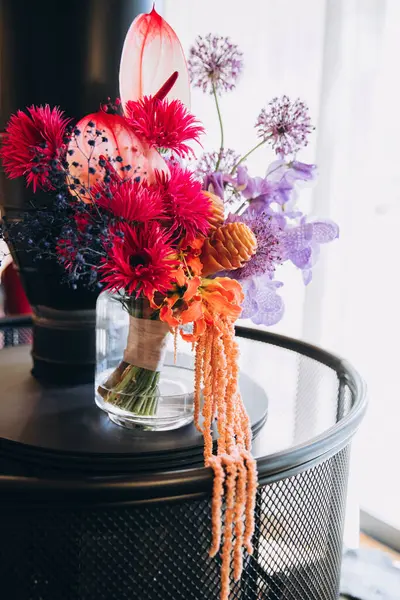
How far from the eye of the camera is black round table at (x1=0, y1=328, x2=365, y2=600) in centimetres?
45

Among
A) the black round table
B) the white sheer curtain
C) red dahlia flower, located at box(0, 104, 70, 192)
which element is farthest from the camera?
the white sheer curtain

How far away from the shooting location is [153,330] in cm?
66

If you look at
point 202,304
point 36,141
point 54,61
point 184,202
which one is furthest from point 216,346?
point 54,61

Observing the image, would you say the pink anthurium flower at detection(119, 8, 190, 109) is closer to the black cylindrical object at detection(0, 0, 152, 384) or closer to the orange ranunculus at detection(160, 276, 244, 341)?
the black cylindrical object at detection(0, 0, 152, 384)

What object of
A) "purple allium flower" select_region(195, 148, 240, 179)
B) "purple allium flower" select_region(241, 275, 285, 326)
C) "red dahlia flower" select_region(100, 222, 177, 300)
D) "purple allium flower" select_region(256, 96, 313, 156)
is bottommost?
"purple allium flower" select_region(241, 275, 285, 326)

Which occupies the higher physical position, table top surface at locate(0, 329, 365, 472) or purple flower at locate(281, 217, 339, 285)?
purple flower at locate(281, 217, 339, 285)

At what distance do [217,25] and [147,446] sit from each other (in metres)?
1.55

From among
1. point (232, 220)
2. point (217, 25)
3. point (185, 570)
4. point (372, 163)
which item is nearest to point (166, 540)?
point (185, 570)

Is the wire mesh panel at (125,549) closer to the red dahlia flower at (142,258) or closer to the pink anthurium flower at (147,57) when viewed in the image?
the red dahlia flower at (142,258)

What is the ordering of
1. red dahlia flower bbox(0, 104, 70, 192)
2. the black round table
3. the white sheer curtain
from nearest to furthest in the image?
1. the black round table
2. red dahlia flower bbox(0, 104, 70, 192)
3. the white sheer curtain

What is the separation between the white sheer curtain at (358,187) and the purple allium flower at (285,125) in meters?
0.72

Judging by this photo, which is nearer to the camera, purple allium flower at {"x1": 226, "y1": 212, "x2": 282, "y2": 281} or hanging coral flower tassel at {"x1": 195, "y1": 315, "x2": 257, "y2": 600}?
hanging coral flower tassel at {"x1": 195, "y1": 315, "x2": 257, "y2": 600}

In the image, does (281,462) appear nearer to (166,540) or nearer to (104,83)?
(166,540)

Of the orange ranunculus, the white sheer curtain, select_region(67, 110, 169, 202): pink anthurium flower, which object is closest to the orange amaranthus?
the orange ranunculus
